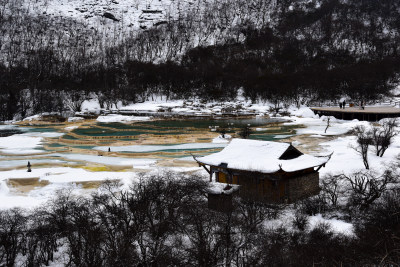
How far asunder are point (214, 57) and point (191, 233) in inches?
3790

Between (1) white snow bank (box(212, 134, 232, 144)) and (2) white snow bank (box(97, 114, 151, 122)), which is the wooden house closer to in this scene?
(1) white snow bank (box(212, 134, 232, 144))

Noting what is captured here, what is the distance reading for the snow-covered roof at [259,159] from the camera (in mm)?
18234

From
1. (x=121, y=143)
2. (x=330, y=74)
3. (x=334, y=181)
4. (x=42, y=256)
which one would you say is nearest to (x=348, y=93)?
(x=330, y=74)

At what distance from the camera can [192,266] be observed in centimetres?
1309

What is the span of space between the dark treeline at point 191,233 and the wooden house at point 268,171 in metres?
0.85

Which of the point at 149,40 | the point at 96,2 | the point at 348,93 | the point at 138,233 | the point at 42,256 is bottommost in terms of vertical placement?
the point at 42,256

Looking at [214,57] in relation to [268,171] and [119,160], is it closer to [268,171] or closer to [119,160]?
[119,160]

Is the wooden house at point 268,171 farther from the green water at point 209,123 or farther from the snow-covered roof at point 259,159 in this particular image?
the green water at point 209,123

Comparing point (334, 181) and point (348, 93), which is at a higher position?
point (348, 93)

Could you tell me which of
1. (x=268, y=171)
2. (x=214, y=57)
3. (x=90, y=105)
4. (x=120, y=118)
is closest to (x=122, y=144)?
(x=268, y=171)

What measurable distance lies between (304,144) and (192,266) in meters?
27.4

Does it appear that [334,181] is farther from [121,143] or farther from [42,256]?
[121,143]

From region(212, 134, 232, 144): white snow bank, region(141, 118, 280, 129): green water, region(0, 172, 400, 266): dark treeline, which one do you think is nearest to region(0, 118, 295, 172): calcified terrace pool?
region(212, 134, 232, 144): white snow bank

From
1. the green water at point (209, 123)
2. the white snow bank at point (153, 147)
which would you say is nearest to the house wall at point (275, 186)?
the white snow bank at point (153, 147)
